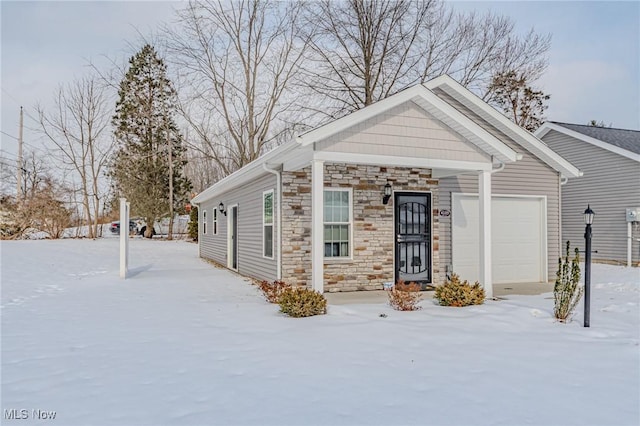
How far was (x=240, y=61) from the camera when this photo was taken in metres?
21.7

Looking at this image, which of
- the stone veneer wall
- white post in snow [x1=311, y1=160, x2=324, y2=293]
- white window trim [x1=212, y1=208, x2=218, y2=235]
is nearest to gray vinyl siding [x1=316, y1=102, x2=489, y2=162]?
white post in snow [x1=311, y1=160, x2=324, y2=293]

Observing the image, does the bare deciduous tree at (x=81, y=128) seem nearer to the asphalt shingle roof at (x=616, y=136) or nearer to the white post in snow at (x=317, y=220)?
the white post in snow at (x=317, y=220)

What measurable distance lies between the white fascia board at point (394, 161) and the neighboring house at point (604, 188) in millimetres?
8362

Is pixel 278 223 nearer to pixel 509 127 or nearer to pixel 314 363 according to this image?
pixel 314 363

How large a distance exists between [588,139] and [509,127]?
21.3ft

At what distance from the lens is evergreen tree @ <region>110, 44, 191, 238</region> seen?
25.3 m

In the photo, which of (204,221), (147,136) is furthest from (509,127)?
(147,136)

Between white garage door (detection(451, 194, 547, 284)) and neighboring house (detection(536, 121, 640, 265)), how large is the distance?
481 cm

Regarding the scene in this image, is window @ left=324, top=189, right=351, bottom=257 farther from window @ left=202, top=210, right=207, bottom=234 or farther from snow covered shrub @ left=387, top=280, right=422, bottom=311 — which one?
window @ left=202, top=210, right=207, bottom=234

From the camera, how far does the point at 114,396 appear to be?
10.8ft

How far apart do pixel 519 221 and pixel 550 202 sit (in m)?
0.96

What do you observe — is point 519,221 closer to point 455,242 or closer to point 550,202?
point 550,202

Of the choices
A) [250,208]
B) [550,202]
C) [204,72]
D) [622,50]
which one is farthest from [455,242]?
[204,72]

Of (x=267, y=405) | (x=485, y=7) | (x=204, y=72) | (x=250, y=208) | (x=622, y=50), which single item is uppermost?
(x=485, y=7)
